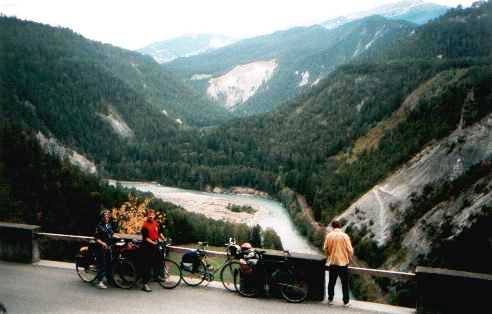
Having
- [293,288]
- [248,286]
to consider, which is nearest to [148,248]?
[248,286]

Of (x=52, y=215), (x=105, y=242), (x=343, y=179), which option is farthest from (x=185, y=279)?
(x=343, y=179)

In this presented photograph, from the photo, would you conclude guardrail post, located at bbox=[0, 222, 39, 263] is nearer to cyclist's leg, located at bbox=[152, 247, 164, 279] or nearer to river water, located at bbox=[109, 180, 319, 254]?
cyclist's leg, located at bbox=[152, 247, 164, 279]

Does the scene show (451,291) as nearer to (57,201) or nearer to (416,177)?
(57,201)

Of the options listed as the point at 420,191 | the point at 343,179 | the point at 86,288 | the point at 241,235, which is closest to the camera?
the point at 86,288

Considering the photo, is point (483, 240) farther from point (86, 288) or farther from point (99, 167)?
point (99, 167)

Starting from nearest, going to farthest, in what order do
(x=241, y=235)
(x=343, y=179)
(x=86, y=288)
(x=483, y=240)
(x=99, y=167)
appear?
(x=86, y=288)
(x=483, y=240)
(x=241, y=235)
(x=343, y=179)
(x=99, y=167)

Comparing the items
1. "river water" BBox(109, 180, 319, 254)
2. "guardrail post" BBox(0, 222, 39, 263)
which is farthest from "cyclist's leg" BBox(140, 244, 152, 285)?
"river water" BBox(109, 180, 319, 254)

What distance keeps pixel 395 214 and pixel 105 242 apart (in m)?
68.7

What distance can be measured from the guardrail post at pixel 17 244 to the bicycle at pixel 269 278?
29.3 ft

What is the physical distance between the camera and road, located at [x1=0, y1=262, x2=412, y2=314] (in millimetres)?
14969

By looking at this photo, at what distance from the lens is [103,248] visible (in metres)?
16.9

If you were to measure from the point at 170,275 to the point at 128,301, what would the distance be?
2.32 meters

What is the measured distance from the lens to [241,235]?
9919 cm

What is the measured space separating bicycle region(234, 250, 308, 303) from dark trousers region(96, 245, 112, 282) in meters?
4.75
